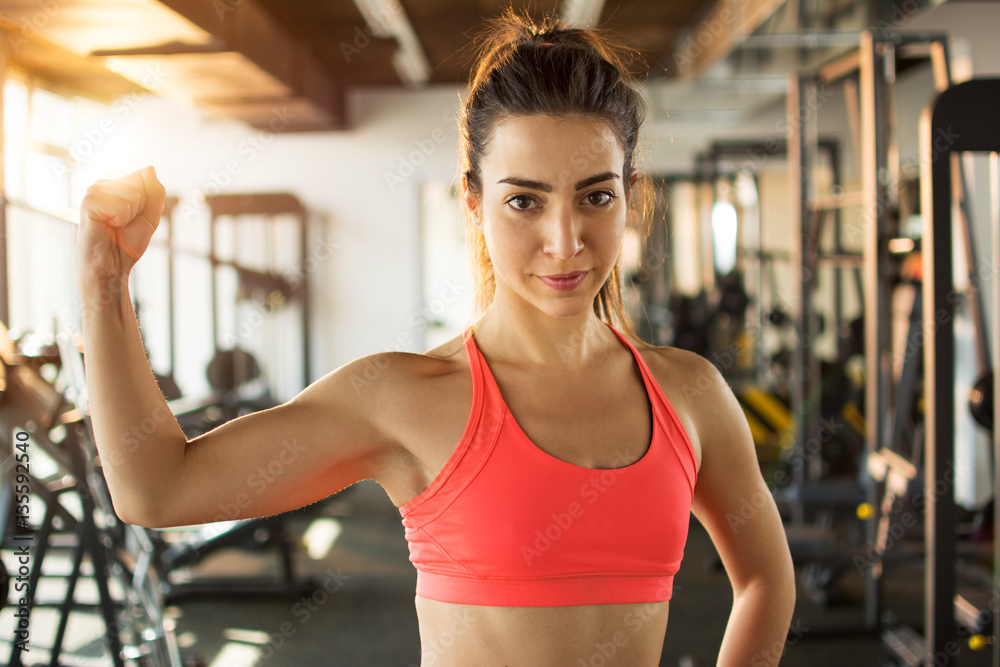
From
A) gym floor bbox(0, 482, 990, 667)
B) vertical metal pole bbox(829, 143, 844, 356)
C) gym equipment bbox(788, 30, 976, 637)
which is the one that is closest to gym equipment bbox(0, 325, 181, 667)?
gym floor bbox(0, 482, 990, 667)

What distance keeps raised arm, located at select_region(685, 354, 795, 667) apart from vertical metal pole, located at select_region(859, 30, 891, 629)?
7.03 ft

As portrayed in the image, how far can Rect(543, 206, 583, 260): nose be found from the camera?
83cm

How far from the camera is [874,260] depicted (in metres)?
2.83

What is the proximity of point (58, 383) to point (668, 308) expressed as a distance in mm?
4726

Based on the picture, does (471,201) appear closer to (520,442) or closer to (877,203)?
(520,442)

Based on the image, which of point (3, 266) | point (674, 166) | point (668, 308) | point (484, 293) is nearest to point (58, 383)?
point (3, 266)

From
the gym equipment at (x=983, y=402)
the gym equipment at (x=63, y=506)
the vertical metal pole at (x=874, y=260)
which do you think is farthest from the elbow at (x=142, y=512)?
the vertical metal pole at (x=874, y=260)

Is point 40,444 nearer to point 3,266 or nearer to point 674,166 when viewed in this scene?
point 3,266

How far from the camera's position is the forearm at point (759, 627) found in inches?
38.7

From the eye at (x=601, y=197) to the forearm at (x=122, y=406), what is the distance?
51 cm

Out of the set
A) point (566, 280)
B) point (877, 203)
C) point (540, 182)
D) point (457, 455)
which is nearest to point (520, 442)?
point (457, 455)

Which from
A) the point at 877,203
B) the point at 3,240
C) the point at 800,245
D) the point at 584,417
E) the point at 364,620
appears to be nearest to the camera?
the point at 584,417

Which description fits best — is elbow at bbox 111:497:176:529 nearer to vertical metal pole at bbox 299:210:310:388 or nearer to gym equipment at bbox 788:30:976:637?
gym equipment at bbox 788:30:976:637

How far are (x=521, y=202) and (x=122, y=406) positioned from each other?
48cm
